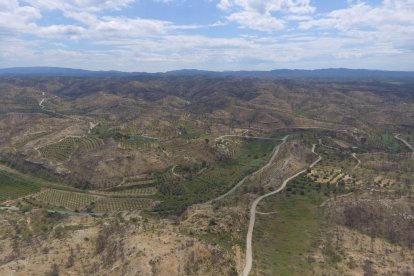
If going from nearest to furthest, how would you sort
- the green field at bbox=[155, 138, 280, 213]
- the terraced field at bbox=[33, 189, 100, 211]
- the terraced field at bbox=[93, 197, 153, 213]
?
1. the terraced field at bbox=[93, 197, 153, 213]
2. the terraced field at bbox=[33, 189, 100, 211]
3. the green field at bbox=[155, 138, 280, 213]

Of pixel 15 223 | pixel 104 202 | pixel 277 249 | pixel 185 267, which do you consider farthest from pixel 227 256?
pixel 104 202

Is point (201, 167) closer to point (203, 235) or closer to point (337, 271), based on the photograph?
point (203, 235)

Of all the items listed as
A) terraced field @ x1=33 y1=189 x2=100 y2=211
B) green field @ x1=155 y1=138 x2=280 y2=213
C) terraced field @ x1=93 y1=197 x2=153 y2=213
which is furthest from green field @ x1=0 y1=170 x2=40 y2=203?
green field @ x1=155 y1=138 x2=280 y2=213

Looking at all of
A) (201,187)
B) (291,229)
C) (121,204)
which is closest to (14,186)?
(121,204)

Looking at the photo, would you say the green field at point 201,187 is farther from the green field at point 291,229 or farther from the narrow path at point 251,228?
the green field at point 291,229

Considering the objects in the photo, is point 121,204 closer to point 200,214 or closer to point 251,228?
point 200,214

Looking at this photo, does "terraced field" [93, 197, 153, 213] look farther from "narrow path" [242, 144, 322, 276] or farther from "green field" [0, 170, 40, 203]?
"narrow path" [242, 144, 322, 276]

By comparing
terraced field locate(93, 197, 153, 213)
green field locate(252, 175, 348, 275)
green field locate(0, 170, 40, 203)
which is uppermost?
green field locate(252, 175, 348, 275)

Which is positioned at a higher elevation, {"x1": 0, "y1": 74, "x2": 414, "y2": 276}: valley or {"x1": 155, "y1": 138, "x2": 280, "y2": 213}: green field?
{"x1": 0, "y1": 74, "x2": 414, "y2": 276}: valley

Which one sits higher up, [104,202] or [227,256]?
[227,256]
